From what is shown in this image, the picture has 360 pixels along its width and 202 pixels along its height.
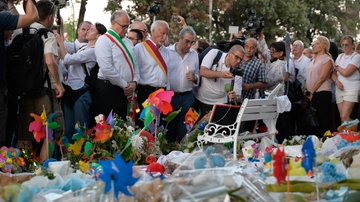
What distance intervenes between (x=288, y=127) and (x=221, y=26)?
19.7 meters

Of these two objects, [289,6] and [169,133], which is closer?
[169,133]

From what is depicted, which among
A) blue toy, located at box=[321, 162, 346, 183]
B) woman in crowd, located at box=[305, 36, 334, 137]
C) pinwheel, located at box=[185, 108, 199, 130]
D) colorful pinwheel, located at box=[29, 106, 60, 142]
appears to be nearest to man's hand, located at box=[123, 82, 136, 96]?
pinwheel, located at box=[185, 108, 199, 130]

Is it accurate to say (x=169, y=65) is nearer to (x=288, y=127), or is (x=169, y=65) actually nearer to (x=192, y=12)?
(x=288, y=127)

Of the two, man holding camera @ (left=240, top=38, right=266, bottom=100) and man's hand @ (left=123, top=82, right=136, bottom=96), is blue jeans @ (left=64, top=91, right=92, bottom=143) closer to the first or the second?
man's hand @ (left=123, top=82, right=136, bottom=96)

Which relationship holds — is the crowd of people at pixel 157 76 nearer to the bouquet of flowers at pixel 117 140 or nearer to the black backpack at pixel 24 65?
the black backpack at pixel 24 65

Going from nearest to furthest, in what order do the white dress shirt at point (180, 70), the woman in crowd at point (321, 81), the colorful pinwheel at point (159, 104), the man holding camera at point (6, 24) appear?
the man holding camera at point (6, 24), the colorful pinwheel at point (159, 104), the white dress shirt at point (180, 70), the woman in crowd at point (321, 81)

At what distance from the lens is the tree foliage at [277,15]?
73.7 ft

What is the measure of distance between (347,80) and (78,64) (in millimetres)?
3255

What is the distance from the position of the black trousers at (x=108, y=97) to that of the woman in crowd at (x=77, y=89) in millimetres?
127

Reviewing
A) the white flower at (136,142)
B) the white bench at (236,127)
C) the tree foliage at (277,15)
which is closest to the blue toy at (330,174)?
the white flower at (136,142)

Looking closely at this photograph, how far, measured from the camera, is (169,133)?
6840 mm

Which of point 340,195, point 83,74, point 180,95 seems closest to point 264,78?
point 180,95

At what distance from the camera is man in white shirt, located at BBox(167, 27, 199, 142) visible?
6887 mm

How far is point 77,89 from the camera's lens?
6379mm
